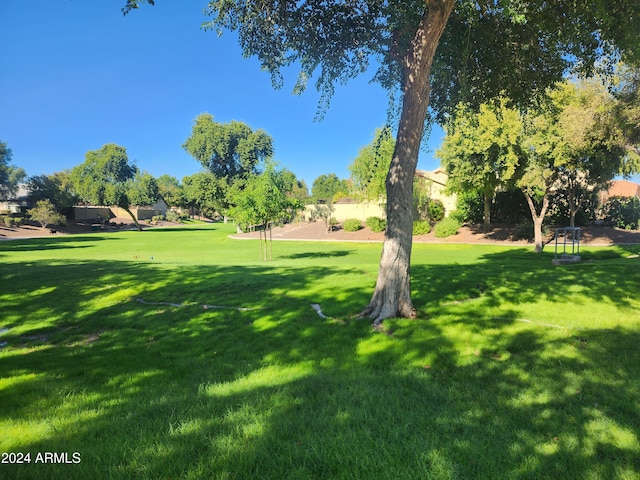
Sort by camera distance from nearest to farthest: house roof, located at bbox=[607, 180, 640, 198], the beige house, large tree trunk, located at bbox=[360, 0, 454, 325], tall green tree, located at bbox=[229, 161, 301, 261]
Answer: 1. large tree trunk, located at bbox=[360, 0, 454, 325]
2. tall green tree, located at bbox=[229, 161, 301, 261]
3. house roof, located at bbox=[607, 180, 640, 198]
4. the beige house

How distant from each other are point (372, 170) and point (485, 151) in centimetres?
1725

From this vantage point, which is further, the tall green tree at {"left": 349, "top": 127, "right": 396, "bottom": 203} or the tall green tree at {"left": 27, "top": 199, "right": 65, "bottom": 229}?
the tall green tree at {"left": 27, "top": 199, "right": 65, "bottom": 229}

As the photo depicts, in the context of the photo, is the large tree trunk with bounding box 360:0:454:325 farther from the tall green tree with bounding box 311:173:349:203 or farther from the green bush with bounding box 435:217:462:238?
the tall green tree with bounding box 311:173:349:203

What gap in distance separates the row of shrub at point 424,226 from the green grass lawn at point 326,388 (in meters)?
22.4

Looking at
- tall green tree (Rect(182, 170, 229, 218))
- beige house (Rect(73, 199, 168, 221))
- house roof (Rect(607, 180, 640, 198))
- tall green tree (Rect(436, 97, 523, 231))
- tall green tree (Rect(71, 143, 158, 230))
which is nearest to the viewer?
tall green tree (Rect(436, 97, 523, 231))

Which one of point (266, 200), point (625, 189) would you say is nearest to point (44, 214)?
point (266, 200)

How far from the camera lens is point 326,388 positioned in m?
3.70

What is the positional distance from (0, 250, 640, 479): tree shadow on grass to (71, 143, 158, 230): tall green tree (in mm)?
57991

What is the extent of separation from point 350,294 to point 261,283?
9.07ft

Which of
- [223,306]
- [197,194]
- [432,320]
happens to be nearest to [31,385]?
[223,306]

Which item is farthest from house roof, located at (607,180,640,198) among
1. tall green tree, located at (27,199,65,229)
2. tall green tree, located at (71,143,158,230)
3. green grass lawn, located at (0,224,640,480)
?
tall green tree, located at (27,199,65,229)

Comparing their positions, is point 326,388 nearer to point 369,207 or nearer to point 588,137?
point 588,137

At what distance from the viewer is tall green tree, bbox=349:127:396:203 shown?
32219mm

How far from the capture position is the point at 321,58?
809 centimetres
